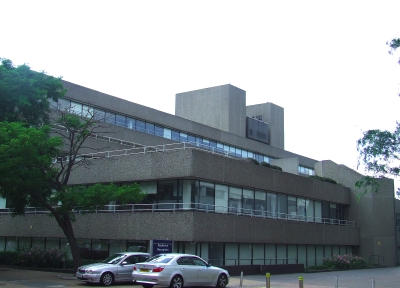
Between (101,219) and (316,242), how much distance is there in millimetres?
17352

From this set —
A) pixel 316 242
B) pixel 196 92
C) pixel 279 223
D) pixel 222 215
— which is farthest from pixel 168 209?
pixel 196 92

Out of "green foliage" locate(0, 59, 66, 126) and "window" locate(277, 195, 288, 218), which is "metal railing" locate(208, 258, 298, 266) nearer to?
"window" locate(277, 195, 288, 218)

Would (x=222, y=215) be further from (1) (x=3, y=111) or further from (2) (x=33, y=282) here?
(1) (x=3, y=111)

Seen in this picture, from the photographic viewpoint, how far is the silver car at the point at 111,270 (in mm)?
23156

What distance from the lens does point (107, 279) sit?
76.9 feet

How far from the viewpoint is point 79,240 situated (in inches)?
1340

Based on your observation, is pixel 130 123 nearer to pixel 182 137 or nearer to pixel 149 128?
pixel 149 128

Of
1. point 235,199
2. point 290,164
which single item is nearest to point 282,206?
point 235,199

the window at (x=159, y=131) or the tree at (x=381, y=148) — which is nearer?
the tree at (x=381, y=148)

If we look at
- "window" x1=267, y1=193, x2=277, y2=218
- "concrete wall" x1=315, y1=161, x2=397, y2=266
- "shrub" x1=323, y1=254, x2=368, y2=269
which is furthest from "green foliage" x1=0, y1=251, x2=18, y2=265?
"concrete wall" x1=315, y1=161, x2=397, y2=266

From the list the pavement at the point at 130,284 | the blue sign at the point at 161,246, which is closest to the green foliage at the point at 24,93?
the pavement at the point at 130,284

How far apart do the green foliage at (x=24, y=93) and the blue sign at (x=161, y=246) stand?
1164cm

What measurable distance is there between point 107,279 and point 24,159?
7079mm

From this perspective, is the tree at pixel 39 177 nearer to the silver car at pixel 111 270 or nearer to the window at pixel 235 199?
the silver car at pixel 111 270
